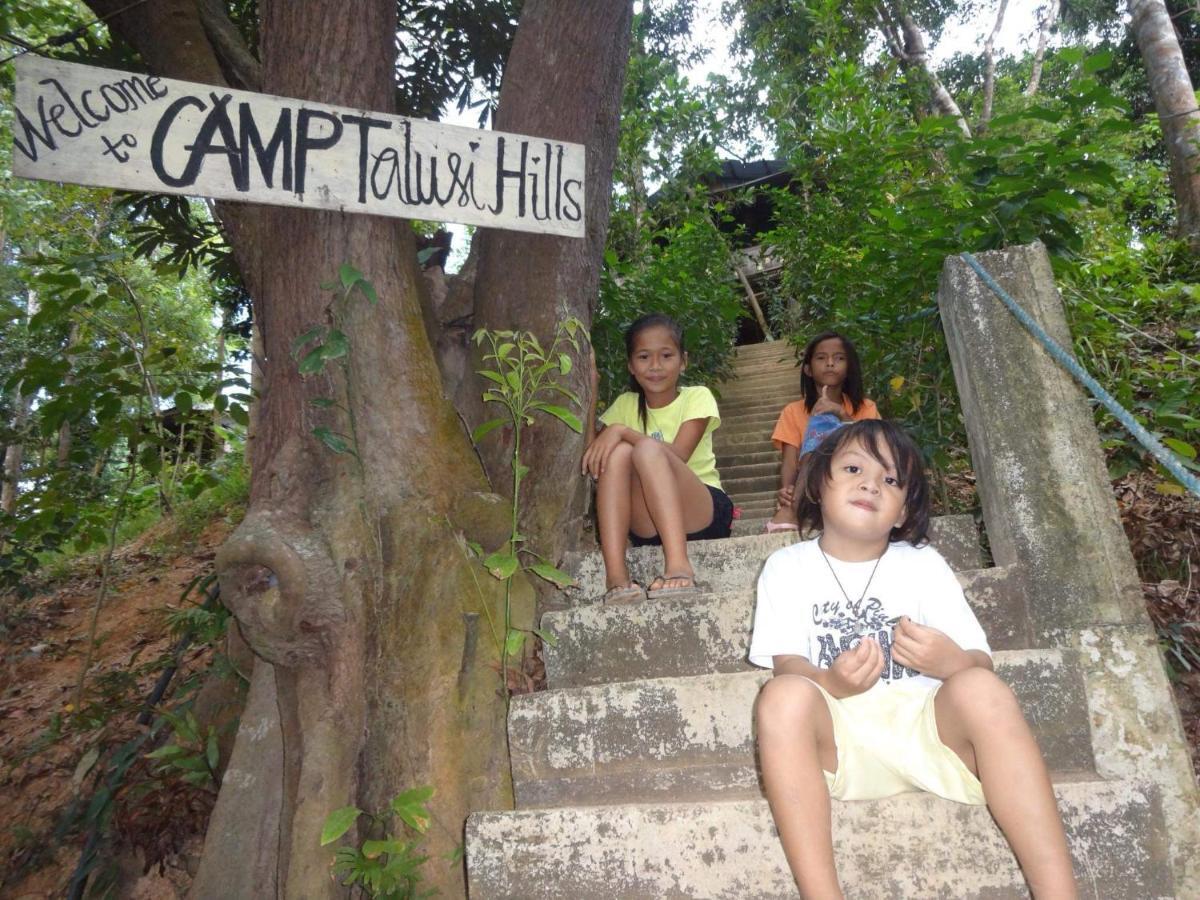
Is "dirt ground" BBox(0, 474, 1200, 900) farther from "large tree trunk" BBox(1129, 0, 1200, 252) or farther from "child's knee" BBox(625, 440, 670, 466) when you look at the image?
"large tree trunk" BBox(1129, 0, 1200, 252)

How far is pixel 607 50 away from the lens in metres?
2.94

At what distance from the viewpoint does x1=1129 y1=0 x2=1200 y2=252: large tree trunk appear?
555 cm

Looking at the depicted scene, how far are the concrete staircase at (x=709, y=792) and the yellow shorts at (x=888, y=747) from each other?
0.04 meters

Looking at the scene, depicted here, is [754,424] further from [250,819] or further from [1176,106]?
[250,819]

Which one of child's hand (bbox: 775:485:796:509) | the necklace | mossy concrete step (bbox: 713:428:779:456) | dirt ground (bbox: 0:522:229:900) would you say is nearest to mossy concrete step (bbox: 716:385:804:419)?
mossy concrete step (bbox: 713:428:779:456)

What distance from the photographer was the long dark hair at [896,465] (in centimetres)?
184

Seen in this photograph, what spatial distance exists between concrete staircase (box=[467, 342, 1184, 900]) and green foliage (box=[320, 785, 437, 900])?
0.61ft

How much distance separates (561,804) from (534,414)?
1222 mm

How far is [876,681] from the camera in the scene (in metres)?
1.68

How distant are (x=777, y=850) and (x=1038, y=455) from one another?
53.8 inches

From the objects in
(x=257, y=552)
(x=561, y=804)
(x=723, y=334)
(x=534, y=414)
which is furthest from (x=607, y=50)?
(x=723, y=334)

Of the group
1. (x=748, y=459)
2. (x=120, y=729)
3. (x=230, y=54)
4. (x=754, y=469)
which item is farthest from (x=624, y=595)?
(x=748, y=459)

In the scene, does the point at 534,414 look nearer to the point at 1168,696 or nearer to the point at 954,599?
the point at 954,599

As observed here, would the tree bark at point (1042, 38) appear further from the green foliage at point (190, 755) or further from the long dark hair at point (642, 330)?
the green foliage at point (190, 755)
